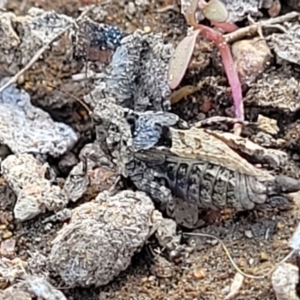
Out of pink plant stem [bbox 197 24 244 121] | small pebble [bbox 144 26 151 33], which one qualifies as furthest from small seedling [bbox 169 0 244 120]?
small pebble [bbox 144 26 151 33]

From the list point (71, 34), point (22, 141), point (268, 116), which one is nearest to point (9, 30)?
point (71, 34)

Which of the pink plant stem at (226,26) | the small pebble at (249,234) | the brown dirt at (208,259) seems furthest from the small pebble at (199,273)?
the pink plant stem at (226,26)

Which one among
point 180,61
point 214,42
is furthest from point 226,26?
point 180,61

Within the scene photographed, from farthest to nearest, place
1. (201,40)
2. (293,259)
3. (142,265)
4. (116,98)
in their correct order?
1. (201,40)
2. (116,98)
3. (142,265)
4. (293,259)

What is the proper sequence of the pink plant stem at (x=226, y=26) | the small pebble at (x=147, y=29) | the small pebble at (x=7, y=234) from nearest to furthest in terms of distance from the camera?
the small pebble at (x=7, y=234), the pink plant stem at (x=226, y=26), the small pebble at (x=147, y=29)

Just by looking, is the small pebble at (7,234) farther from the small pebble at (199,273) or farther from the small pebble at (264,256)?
the small pebble at (264,256)

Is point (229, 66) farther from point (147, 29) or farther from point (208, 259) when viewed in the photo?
point (208, 259)

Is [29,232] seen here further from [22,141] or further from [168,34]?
[168,34]
